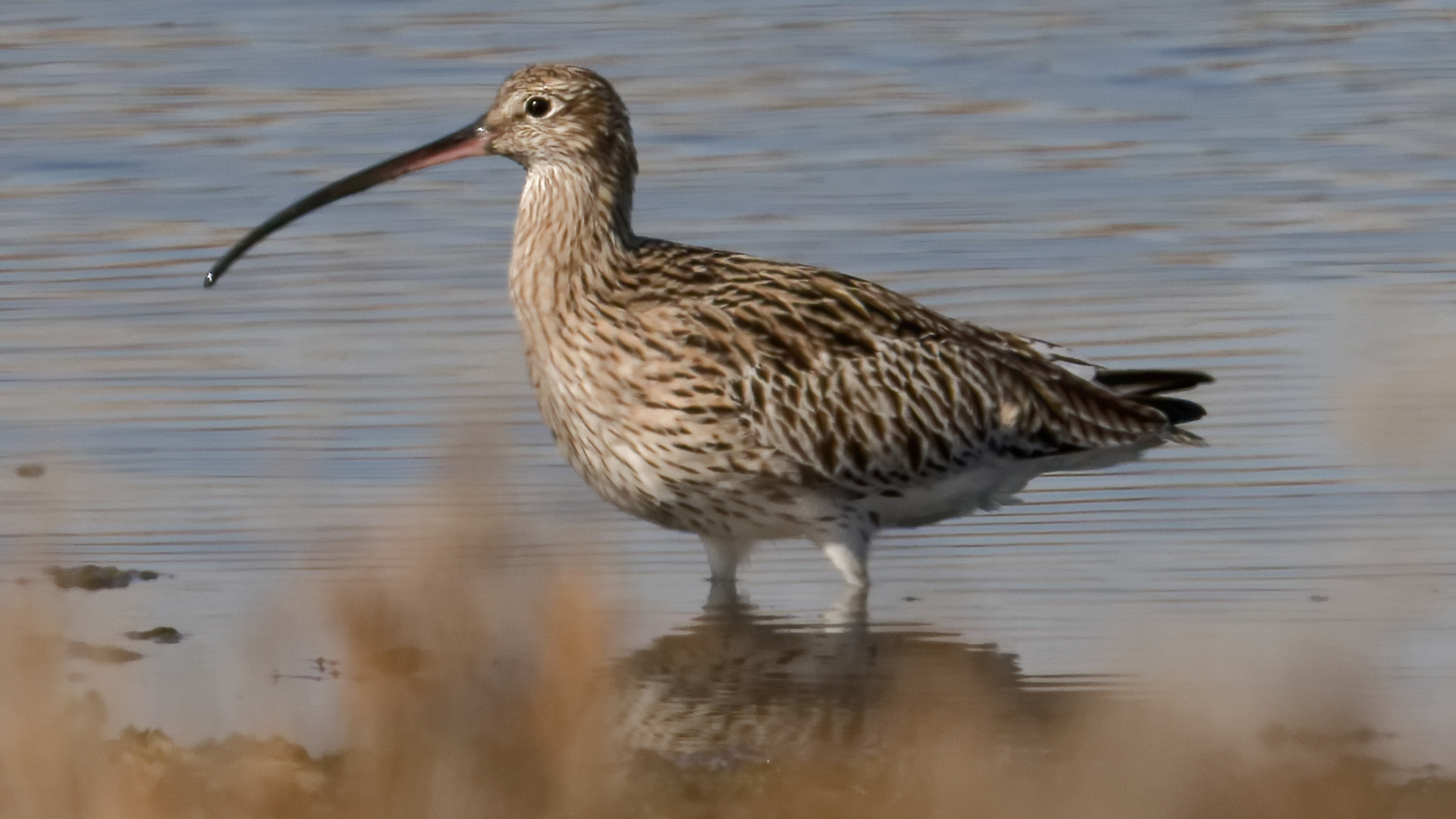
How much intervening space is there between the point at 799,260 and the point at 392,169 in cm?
358

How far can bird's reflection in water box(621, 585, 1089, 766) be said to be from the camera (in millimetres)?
6863

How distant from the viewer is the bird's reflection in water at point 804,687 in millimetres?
6863

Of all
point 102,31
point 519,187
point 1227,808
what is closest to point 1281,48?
point 519,187

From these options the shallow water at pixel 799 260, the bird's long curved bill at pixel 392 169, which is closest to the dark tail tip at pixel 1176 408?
the shallow water at pixel 799 260

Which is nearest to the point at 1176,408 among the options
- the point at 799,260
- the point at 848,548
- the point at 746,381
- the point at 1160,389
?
the point at 1160,389

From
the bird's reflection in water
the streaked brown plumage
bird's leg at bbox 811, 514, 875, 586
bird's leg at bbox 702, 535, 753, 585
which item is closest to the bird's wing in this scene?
the streaked brown plumage

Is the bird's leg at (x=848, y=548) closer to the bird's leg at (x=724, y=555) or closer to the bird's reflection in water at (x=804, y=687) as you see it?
the bird's reflection in water at (x=804, y=687)

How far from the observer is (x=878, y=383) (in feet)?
27.6

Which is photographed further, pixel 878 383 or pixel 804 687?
pixel 878 383

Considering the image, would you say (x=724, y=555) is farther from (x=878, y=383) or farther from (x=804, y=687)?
(x=804, y=687)

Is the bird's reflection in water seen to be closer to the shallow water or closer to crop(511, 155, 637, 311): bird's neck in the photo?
the shallow water

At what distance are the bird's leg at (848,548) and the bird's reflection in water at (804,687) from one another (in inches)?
3.1

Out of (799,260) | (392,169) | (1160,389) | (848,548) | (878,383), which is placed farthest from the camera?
(799,260)

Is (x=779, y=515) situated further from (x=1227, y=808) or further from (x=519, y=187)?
(x=519, y=187)
